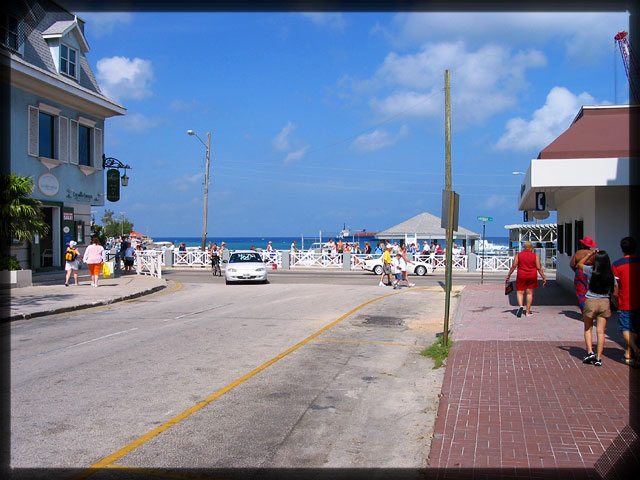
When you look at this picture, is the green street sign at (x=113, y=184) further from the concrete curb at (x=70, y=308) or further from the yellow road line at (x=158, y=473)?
the yellow road line at (x=158, y=473)

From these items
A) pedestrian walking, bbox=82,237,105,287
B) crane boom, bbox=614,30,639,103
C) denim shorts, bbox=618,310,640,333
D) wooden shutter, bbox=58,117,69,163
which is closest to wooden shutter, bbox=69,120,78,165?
wooden shutter, bbox=58,117,69,163

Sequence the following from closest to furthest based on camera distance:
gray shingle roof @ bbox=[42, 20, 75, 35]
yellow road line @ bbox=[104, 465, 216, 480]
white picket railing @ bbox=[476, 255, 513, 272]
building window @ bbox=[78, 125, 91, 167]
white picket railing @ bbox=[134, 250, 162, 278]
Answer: yellow road line @ bbox=[104, 465, 216, 480], gray shingle roof @ bbox=[42, 20, 75, 35], building window @ bbox=[78, 125, 91, 167], white picket railing @ bbox=[134, 250, 162, 278], white picket railing @ bbox=[476, 255, 513, 272]

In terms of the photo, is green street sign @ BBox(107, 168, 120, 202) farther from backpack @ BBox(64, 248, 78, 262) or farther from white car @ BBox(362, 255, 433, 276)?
white car @ BBox(362, 255, 433, 276)

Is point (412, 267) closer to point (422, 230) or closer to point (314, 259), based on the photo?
point (422, 230)

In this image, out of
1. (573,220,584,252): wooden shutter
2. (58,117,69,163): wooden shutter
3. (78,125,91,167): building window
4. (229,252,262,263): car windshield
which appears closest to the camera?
(573,220,584,252): wooden shutter

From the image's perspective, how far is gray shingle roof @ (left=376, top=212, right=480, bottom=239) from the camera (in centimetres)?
3862

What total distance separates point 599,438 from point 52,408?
5652 mm

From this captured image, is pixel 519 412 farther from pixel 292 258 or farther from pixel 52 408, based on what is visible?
pixel 292 258

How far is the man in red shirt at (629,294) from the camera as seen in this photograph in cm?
A: 752

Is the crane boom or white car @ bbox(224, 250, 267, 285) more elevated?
the crane boom

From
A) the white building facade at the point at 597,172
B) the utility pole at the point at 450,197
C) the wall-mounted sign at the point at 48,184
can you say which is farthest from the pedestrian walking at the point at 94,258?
the white building facade at the point at 597,172

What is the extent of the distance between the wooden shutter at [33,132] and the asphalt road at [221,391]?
411 inches

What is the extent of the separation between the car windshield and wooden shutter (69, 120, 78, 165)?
7.86 m

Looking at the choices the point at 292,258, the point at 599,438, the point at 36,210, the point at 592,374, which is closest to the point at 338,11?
the point at 599,438
